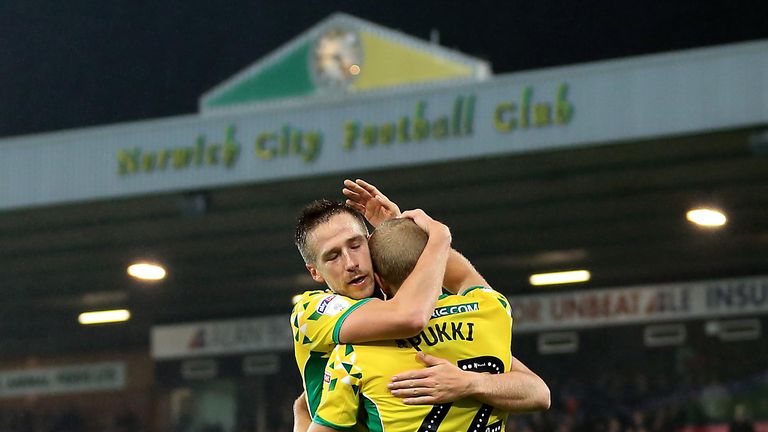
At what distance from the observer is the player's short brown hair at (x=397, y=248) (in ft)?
15.2

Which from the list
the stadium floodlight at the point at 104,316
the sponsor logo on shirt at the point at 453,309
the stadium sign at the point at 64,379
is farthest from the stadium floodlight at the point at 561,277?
the sponsor logo on shirt at the point at 453,309

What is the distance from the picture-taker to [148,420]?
27391 millimetres

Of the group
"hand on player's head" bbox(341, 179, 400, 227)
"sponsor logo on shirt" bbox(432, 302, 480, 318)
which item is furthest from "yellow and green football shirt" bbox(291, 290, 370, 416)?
"hand on player's head" bbox(341, 179, 400, 227)

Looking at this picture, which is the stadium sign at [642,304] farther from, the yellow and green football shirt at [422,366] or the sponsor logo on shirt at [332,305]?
the sponsor logo on shirt at [332,305]

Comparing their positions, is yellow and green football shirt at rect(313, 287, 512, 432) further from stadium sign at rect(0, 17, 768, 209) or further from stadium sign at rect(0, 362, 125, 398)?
stadium sign at rect(0, 362, 125, 398)

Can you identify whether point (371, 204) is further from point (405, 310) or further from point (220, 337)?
point (220, 337)

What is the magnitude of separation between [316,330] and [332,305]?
0.10 meters

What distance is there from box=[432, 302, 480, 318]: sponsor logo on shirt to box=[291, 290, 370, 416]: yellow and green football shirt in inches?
9.6

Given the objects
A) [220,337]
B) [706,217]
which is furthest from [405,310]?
[220,337]

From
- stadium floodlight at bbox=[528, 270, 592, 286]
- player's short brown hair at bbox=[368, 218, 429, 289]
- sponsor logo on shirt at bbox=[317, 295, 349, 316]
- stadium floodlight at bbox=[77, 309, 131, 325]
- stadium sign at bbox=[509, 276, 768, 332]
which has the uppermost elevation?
stadium floodlight at bbox=[77, 309, 131, 325]

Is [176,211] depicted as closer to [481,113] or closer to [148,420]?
[481,113]

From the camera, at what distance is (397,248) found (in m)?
4.63

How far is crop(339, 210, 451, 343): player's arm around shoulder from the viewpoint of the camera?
4.46 metres

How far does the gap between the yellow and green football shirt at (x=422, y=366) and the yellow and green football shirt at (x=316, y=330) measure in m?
0.09
